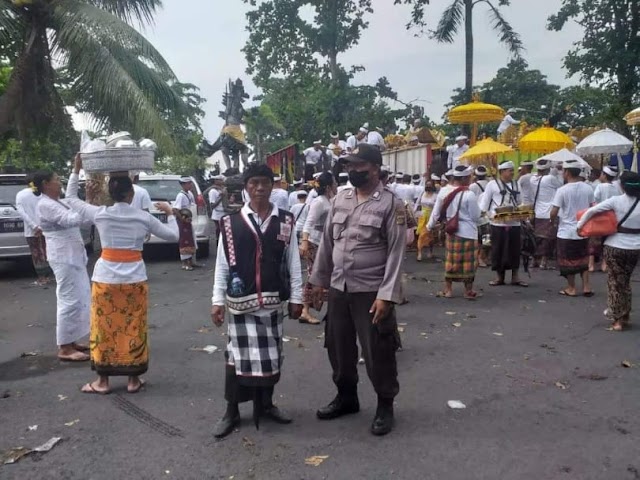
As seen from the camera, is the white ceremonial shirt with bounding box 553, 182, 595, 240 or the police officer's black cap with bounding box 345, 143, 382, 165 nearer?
the police officer's black cap with bounding box 345, 143, 382, 165

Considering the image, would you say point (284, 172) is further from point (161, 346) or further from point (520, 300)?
point (161, 346)

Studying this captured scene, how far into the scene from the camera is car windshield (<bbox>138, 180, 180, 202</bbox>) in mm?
12922

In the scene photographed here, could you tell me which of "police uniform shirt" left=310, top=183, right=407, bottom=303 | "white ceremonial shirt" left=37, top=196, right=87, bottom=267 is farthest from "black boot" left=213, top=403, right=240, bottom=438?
"white ceremonial shirt" left=37, top=196, right=87, bottom=267

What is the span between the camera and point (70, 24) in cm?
1319

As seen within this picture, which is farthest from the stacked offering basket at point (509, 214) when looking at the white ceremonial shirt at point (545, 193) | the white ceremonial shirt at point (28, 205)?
the white ceremonial shirt at point (28, 205)

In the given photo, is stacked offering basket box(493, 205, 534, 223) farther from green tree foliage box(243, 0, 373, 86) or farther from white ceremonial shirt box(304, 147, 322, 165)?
green tree foliage box(243, 0, 373, 86)

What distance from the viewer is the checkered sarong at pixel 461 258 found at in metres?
8.58

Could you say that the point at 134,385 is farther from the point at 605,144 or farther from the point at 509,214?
the point at 605,144

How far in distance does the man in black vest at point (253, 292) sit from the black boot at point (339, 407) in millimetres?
452

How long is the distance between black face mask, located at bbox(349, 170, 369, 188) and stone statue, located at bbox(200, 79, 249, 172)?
599 inches

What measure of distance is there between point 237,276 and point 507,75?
3524cm

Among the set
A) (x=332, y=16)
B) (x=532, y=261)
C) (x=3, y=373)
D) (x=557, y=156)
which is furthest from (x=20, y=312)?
(x=332, y=16)

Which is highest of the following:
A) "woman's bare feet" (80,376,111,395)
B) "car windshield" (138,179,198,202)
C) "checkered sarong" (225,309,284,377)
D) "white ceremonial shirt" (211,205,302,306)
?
"car windshield" (138,179,198,202)

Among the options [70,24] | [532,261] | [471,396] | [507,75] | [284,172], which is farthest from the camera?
[507,75]
